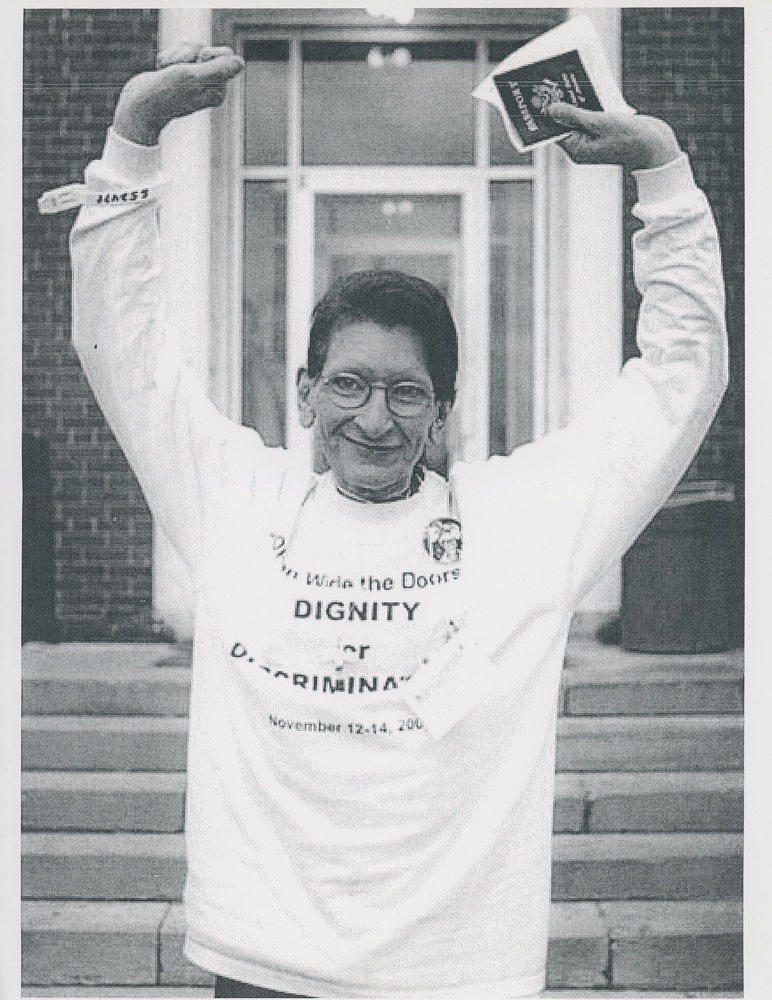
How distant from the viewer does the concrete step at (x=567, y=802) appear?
182 centimetres

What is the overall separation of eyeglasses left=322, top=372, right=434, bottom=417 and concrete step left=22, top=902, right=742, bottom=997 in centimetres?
73

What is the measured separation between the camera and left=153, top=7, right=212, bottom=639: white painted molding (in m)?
1.80

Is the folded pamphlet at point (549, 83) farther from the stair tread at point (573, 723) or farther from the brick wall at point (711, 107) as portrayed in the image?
the stair tread at point (573, 723)

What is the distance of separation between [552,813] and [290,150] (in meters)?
0.98

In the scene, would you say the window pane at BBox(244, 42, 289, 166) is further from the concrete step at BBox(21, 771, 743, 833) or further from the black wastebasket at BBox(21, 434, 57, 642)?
the concrete step at BBox(21, 771, 743, 833)

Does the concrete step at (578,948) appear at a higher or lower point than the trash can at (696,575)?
lower

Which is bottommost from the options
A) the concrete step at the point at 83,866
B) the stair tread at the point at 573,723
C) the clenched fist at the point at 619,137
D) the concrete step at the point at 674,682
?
the concrete step at the point at 83,866

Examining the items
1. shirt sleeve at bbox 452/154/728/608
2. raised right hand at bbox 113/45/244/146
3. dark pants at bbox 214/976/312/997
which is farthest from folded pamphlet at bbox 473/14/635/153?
dark pants at bbox 214/976/312/997

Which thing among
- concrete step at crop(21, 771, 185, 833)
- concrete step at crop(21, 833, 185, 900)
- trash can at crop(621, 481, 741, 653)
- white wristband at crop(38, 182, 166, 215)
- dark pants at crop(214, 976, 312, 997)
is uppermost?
white wristband at crop(38, 182, 166, 215)

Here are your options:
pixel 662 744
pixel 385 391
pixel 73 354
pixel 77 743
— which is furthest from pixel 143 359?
pixel 662 744

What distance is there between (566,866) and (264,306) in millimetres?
888

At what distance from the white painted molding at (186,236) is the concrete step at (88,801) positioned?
0.23 meters

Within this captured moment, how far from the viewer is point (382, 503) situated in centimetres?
174

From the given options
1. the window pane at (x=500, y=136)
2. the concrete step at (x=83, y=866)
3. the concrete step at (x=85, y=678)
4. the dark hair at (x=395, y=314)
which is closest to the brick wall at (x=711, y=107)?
the window pane at (x=500, y=136)
